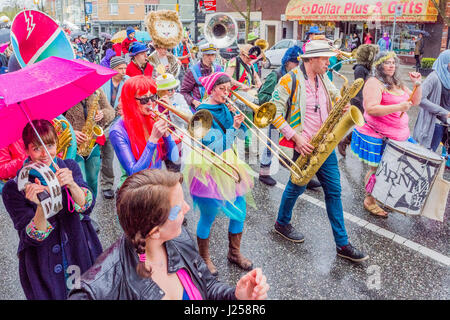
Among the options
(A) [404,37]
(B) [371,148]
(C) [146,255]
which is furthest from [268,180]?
(A) [404,37]

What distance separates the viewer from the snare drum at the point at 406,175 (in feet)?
12.9

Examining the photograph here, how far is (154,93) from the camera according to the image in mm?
3078

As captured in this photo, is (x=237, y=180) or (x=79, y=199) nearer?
(x=79, y=199)

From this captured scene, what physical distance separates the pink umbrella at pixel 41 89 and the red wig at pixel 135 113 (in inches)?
14.7

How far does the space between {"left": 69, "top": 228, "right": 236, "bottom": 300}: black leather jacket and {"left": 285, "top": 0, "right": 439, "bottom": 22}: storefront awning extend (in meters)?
20.1

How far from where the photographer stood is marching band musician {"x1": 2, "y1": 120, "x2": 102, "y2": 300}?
221cm

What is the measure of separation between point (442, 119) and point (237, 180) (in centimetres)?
358

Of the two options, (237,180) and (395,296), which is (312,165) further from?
(395,296)

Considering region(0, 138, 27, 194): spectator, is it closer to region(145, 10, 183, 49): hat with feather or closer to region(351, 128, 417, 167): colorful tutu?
region(351, 128, 417, 167): colorful tutu

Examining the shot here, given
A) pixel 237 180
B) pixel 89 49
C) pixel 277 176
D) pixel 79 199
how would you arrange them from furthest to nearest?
pixel 89 49 → pixel 277 176 → pixel 237 180 → pixel 79 199

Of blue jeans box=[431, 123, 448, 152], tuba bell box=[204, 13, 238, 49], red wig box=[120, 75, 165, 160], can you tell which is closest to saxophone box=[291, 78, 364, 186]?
red wig box=[120, 75, 165, 160]

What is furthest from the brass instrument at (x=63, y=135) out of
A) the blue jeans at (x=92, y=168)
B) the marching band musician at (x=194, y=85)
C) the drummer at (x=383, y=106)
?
the drummer at (x=383, y=106)
